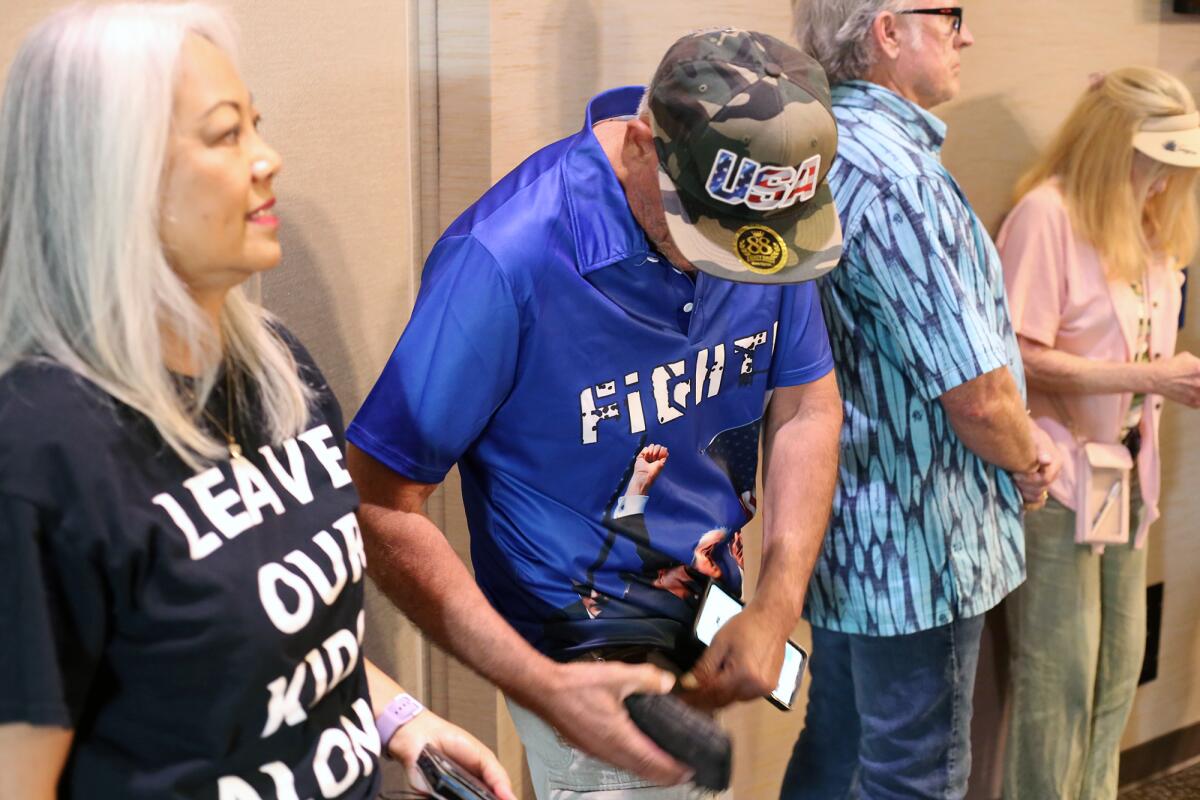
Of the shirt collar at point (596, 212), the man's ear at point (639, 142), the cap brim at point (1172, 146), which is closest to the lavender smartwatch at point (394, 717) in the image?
the shirt collar at point (596, 212)

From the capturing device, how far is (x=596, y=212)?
1.55 meters

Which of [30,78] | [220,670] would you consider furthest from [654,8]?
[220,670]

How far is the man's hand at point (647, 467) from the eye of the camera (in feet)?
5.29

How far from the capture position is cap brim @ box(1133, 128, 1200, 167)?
8.68 feet

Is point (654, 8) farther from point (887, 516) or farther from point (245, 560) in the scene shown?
point (245, 560)

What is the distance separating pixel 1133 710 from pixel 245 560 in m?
2.96

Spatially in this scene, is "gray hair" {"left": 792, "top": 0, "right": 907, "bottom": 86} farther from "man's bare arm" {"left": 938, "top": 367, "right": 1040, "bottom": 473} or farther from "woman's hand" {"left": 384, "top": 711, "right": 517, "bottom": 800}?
"woman's hand" {"left": 384, "top": 711, "right": 517, "bottom": 800}

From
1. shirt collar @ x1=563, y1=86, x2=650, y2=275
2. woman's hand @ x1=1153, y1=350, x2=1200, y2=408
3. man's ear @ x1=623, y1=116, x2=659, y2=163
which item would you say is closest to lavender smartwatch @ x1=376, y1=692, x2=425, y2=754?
shirt collar @ x1=563, y1=86, x2=650, y2=275

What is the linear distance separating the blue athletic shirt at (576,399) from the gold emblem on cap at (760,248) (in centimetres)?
11

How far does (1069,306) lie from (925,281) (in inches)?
32.5

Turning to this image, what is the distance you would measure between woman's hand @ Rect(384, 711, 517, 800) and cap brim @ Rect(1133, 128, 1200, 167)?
1941mm

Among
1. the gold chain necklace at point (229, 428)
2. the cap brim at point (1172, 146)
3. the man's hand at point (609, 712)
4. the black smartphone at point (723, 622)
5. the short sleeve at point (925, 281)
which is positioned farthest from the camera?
the cap brim at point (1172, 146)

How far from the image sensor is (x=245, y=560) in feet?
3.62

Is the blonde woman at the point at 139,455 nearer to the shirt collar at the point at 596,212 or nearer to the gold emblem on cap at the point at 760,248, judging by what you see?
the shirt collar at the point at 596,212
